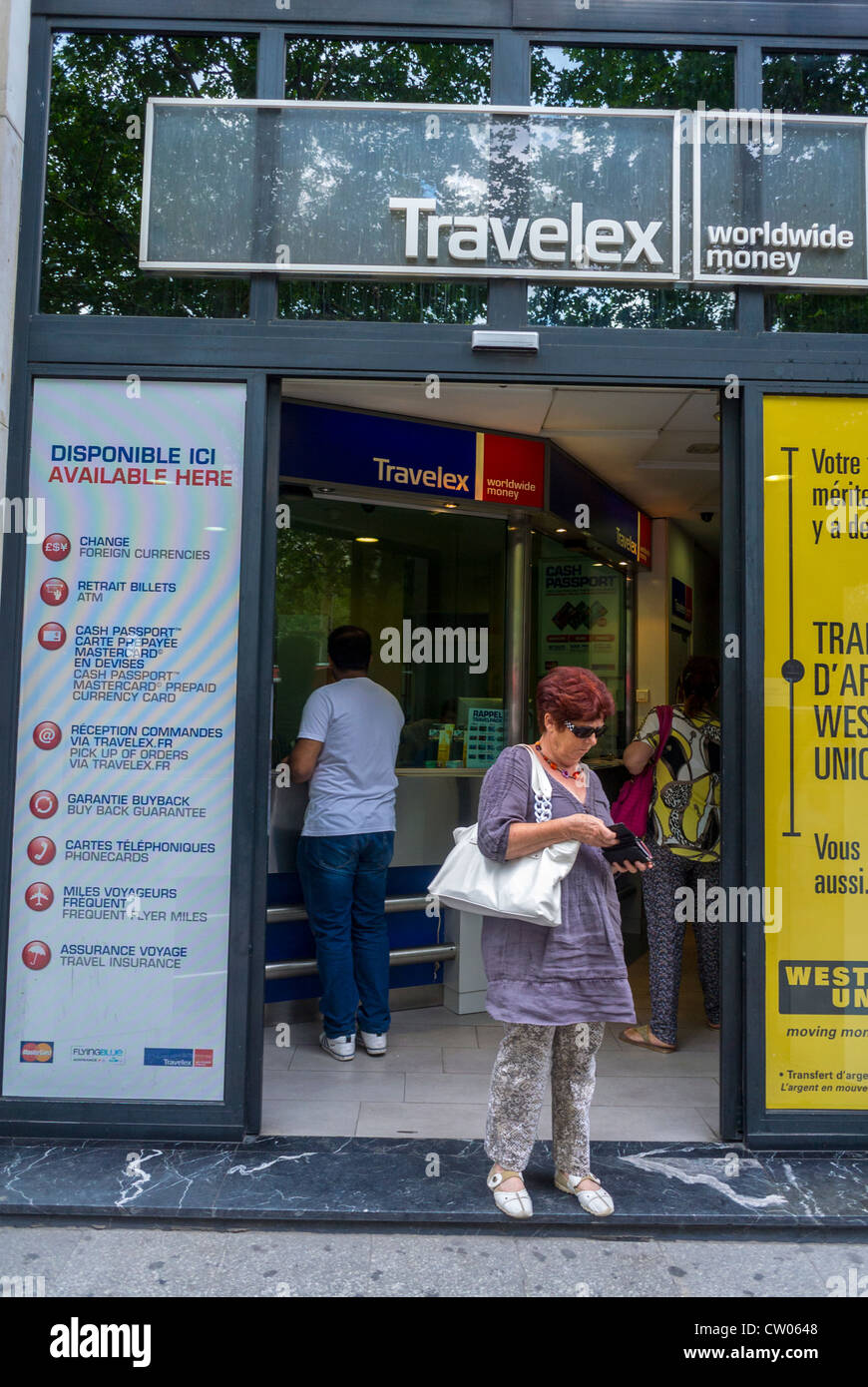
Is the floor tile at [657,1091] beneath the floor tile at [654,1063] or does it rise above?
beneath

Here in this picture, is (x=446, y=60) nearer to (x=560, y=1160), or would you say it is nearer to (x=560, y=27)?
(x=560, y=27)

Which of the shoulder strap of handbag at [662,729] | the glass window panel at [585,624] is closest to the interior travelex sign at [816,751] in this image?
the shoulder strap of handbag at [662,729]

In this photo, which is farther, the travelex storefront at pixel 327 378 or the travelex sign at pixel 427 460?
the travelex sign at pixel 427 460

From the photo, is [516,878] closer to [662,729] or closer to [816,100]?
[662,729]

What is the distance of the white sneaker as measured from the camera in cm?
439

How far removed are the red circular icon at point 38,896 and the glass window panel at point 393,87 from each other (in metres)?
2.26

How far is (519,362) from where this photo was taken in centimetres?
355

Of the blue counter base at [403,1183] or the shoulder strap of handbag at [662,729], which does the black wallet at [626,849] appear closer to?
the blue counter base at [403,1183]

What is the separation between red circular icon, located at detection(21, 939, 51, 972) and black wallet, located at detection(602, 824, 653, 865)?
6.43ft

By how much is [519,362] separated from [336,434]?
166 cm

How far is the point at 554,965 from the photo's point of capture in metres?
2.90

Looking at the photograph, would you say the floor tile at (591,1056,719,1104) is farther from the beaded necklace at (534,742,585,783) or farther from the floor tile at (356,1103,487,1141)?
the beaded necklace at (534,742,585,783)

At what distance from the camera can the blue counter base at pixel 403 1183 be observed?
9.70ft

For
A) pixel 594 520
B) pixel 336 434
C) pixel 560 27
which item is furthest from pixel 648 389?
pixel 594 520
